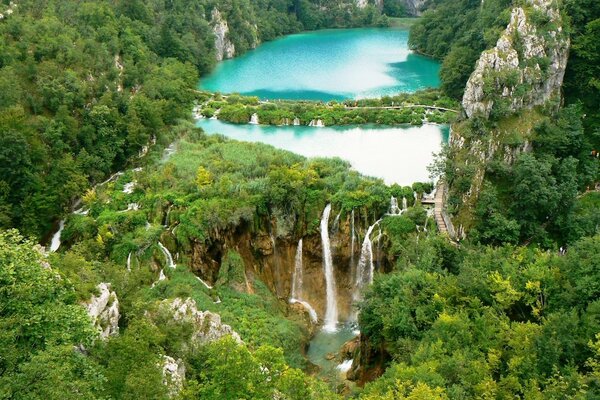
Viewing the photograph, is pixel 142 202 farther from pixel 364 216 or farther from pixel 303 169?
pixel 364 216

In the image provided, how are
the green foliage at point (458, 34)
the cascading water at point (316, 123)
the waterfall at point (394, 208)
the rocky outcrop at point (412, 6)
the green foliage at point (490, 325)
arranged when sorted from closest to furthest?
the green foliage at point (490, 325)
the waterfall at point (394, 208)
the green foliage at point (458, 34)
the cascading water at point (316, 123)
the rocky outcrop at point (412, 6)

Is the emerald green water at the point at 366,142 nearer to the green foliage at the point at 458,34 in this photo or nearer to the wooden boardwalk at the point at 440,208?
the wooden boardwalk at the point at 440,208

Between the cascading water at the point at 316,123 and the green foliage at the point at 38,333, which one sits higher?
the green foliage at the point at 38,333

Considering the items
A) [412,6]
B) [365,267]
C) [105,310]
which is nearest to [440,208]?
[365,267]

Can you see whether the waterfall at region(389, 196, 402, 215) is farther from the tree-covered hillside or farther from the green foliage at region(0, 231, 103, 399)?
the green foliage at region(0, 231, 103, 399)

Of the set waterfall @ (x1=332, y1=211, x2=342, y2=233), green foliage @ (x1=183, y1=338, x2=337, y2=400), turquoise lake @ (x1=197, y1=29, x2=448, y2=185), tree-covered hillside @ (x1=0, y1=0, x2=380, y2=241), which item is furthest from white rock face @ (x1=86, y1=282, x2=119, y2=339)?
turquoise lake @ (x1=197, y1=29, x2=448, y2=185)

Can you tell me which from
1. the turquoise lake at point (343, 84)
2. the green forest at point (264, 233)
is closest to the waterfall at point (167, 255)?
the green forest at point (264, 233)

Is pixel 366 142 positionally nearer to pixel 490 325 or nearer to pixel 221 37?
pixel 490 325
